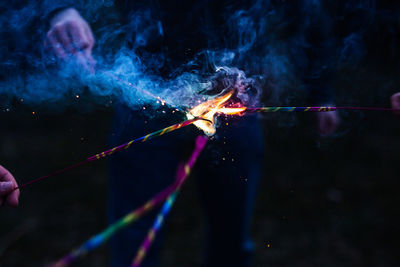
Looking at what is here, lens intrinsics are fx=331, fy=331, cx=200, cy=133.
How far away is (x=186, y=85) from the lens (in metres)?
1.21

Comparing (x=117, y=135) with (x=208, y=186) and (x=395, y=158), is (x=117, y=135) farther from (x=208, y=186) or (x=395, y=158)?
(x=395, y=158)

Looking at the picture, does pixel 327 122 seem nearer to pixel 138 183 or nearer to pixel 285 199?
pixel 138 183

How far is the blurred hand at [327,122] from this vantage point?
5.12ft

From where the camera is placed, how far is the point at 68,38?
46.7 inches

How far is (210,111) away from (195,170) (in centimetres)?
47

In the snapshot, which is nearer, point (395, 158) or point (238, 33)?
point (238, 33)

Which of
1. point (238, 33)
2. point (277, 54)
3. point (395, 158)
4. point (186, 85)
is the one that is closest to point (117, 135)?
point (186, 85)

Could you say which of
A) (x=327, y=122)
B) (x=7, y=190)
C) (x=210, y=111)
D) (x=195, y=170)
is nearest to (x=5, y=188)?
(x=7, y=190)

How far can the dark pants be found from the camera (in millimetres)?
1280

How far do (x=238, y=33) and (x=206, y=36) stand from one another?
133 mm

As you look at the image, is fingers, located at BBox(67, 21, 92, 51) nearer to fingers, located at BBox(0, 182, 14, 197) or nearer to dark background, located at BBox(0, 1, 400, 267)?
dark background, located at BBox(0, 1, 400, 267)

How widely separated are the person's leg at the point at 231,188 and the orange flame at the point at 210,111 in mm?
56

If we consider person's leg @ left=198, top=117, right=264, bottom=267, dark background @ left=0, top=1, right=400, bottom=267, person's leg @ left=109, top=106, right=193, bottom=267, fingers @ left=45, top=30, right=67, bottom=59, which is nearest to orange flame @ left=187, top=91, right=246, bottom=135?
person's leg @ left=198, top=117, right=264, bottom=267

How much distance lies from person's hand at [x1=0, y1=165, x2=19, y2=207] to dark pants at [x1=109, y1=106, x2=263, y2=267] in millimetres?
405
